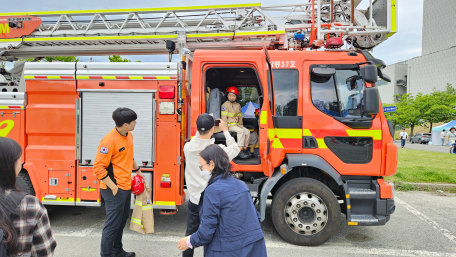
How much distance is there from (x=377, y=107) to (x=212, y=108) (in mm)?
2233

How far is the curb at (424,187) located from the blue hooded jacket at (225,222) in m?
7.05

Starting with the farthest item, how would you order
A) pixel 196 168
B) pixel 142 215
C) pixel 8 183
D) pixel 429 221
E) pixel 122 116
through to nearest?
1. pixel 429 221
2. pixel 142 215
3. pixel 122 116
4. pixel 196 168
5. pixel 8 183

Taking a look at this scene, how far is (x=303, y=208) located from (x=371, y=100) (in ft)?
5.63

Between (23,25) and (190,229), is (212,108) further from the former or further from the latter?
(23,25)

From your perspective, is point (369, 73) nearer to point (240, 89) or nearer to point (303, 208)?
point (303, 208)

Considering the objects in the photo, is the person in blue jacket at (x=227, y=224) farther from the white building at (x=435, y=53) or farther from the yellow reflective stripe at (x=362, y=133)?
the white building at (x=435, y=53)

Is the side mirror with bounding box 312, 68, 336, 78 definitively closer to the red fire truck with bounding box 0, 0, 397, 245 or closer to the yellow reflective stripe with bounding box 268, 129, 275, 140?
the red fire truck with bounding box 0, 0, 397, 245

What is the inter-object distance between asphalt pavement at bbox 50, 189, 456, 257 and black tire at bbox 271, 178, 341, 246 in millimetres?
152

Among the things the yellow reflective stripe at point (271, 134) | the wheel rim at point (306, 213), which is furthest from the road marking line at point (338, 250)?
the yellow reflective stripe at point (271, 134)

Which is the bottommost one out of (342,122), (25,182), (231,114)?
(25,182)

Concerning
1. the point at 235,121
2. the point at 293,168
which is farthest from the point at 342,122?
the point at 235,121

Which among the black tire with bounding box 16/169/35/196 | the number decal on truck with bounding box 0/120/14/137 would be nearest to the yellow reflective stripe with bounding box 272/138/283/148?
the black tire with bounding box 16/169/35/196

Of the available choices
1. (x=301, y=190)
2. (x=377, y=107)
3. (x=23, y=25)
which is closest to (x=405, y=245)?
(x=301, y=190)

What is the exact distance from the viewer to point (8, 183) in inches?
55.7
